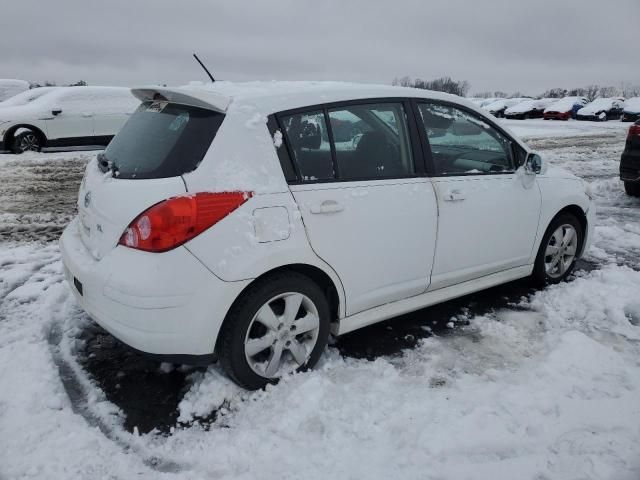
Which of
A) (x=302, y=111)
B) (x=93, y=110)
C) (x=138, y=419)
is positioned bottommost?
(x=138, y=419)

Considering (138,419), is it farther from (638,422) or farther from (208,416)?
(638,422)

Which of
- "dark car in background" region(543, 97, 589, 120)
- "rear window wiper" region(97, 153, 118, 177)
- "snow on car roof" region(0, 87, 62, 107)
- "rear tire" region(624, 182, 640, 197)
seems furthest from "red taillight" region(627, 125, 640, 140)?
"dark car in background" region(543, 97, 589, 120)

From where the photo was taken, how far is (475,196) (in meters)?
3.58

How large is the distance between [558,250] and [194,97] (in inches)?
130

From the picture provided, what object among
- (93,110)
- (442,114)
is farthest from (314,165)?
(93,110)

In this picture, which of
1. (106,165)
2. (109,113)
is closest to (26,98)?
(109,113)

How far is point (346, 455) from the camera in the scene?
8.02 feet

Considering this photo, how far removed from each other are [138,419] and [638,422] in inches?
103

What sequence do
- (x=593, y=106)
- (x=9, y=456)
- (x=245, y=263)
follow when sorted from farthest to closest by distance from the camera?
1. (x=593, y=106)
2. (x=245, y=263)
3. (x=9, y=456)

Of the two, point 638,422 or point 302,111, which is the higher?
point 302,111

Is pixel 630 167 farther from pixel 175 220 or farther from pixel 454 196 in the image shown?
pixel 175 220

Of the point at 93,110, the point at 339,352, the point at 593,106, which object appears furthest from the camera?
the point at 593,106

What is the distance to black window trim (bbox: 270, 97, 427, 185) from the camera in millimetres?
2823

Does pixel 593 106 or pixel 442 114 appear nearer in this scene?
pixel 442 114
